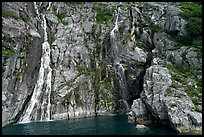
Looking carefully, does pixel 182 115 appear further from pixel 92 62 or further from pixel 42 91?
pixel 92 62

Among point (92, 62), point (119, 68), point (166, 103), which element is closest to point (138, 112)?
point (166, 103)

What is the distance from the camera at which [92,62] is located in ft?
201

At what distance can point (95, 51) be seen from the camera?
6291cm

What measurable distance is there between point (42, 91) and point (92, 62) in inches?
565

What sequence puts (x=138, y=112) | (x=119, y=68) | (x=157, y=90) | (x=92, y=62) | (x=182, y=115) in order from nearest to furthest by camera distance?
(x=182, y=115)
(x=157, y=90)
(x=138, y=112)
(x=119, y=68)
(x=92, y=62)

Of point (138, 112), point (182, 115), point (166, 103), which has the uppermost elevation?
point (166, 103)

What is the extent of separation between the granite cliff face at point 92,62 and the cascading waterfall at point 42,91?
7.8 inches

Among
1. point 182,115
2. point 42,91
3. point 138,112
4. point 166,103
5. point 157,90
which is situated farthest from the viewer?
point 42,91

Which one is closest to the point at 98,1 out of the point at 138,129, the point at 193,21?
the point at 193,21

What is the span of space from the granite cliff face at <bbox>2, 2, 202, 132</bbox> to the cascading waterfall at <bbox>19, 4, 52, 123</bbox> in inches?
7.8

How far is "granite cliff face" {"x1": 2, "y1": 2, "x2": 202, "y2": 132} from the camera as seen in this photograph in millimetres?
43969

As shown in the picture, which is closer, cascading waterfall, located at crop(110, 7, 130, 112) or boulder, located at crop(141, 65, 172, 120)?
boulder, located at crop(141, 65, 172, 120)

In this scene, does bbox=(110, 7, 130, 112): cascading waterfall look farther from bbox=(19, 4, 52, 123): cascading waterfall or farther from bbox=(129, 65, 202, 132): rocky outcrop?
bbox=(19, 4, 52, 123): cascading waterfall

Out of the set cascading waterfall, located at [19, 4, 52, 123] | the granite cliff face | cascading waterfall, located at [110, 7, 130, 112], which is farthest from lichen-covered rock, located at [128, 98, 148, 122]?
cascading waterfall, located at [19, 4, 52, 123]
